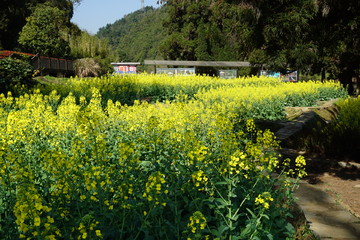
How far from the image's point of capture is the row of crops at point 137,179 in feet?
7.08

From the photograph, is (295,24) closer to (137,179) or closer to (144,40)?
(137,179)

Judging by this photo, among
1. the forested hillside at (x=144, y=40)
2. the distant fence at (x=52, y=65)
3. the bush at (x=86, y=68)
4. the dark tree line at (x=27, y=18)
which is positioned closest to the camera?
the distant fence at (x=52, y=65)

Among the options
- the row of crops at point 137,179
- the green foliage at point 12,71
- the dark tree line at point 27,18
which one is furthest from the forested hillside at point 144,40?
the row of crops at point 137,179

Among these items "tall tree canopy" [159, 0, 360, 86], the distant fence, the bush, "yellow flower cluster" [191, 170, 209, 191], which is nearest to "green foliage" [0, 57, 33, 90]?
"tall tree canopy" [159, 0, 360, 86]

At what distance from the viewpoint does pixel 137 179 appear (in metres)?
2.72

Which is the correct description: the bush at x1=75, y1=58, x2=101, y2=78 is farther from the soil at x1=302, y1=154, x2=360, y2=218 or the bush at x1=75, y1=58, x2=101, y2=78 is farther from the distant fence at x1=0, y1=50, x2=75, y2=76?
the soil at x1=302, y1=154, x2=360, y2=218

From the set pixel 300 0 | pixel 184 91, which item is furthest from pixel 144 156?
pixel 184 91

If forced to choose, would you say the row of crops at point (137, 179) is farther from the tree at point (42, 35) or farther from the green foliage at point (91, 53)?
the green foliage at point (91, 53)

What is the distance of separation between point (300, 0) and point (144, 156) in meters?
4.30

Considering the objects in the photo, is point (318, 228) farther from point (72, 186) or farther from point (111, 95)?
point (111, 95)

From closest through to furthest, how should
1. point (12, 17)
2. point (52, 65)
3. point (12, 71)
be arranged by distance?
point (12, 71), point (52, 65), point (12, 17)

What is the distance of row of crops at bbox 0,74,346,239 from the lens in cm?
216

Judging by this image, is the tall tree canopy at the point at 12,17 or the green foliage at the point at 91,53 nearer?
the green foliage at the point at 91,53

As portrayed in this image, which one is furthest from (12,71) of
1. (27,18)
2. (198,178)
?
(27,18)
